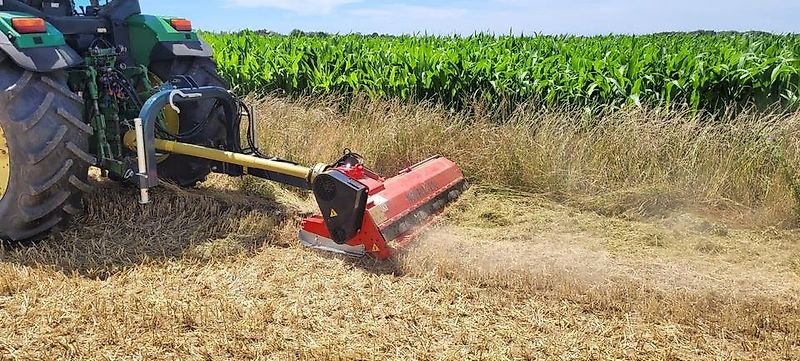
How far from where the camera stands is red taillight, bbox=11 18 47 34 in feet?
11.8

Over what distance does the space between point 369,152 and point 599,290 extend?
277cm

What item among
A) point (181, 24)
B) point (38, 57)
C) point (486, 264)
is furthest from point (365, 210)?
point (181, 24)

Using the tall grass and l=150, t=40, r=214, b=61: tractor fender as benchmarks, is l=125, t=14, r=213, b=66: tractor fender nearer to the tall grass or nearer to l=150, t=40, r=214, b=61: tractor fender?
l=150, t=40, r=214, b=61: tractor fender

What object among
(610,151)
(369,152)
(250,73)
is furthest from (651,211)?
(250,73)

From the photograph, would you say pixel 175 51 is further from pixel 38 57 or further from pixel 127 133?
pixel 38 57

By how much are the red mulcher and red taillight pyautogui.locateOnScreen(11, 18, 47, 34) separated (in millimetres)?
1670

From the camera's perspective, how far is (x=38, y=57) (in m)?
3.60

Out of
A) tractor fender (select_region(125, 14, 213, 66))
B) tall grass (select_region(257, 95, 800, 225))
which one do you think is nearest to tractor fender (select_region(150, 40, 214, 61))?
tractor fender (select_region(125, 14, 213, 66))

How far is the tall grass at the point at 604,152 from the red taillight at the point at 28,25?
2370mm

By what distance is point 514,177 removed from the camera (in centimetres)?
517

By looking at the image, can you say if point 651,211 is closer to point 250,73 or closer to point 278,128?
point 278,128

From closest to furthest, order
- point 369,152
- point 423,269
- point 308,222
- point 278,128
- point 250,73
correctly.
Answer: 1. point 423,269
2. point 308,222
3. point 369,152
4. point 278,128
5. point 250,73

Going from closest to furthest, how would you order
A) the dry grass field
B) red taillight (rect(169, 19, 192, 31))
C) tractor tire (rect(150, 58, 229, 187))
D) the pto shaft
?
the dry grass field < the pto shaft < tractor tire (rect(150, 58, 229, 187)) < red taillight (rect(169, 19, 192, 31))

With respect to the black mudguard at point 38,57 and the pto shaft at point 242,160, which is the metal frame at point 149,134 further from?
the black mudguard at point 38,57
